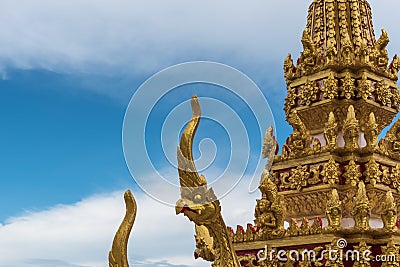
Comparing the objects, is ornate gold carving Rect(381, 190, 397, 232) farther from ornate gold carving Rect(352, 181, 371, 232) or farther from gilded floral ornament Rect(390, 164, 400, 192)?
gilded floral ornament Rect(390, 164, 400, 192)

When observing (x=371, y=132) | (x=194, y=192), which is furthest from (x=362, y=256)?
(x=194, y=192)

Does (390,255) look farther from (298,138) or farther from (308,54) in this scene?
(308,54)

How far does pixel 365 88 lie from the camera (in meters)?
A: 9.00

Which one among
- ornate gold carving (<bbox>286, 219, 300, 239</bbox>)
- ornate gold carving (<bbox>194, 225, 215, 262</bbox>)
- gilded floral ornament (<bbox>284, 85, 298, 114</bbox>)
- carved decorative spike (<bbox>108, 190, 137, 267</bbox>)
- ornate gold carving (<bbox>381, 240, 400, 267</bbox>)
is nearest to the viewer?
carved decorative spike (<bbox>108, 190, 137, 267</bbox>)

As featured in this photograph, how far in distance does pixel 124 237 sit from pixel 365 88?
5030 millimetres

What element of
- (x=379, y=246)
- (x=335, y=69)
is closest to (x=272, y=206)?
(x=379, y=246)

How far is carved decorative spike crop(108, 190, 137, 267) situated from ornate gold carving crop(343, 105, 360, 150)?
410 cm

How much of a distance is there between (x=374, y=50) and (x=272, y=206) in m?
3.06

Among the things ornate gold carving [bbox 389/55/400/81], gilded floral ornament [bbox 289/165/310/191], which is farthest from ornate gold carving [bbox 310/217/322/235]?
ornate gold carving [bbox 389/55/400/81]

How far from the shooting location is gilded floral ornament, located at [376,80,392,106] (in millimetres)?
9211

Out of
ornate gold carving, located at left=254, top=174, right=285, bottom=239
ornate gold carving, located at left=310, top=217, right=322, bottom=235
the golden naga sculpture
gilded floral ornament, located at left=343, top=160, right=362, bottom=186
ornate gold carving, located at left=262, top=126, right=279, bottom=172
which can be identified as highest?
ornate gold carving, located at left=262, top=126, right=279, bottom=172

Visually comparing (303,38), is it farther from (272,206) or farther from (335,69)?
(272,206)

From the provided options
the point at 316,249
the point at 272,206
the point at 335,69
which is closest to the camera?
the point at 316,249

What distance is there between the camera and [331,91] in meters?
8.99
